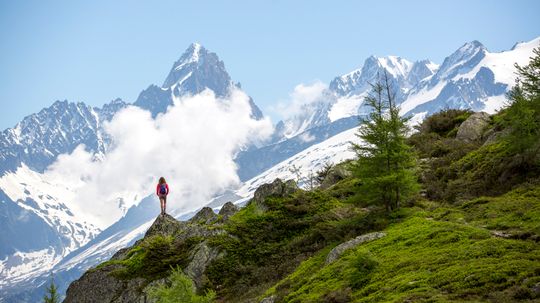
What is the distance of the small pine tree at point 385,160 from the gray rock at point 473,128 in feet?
71.8

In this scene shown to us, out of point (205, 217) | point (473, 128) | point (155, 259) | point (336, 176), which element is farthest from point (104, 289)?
point (473, 128)

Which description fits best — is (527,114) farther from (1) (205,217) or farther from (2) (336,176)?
(2) (336,176)

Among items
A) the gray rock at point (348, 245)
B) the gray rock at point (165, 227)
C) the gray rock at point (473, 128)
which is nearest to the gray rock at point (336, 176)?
the gray rock at point (473, 128)

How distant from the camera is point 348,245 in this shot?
24.5 m

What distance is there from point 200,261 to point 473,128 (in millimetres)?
31702

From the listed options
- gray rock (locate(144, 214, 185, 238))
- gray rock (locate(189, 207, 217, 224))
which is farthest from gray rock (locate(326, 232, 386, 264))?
gray rock (locate(144, 214, 185, 238))

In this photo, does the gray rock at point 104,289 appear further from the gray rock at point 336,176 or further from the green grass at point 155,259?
the gray rock at point 336,176

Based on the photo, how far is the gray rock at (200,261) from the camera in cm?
3023

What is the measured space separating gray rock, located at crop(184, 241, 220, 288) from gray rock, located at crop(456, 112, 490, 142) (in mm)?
28668

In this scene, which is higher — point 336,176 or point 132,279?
point 336,176

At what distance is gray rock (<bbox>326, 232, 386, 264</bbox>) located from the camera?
2397cm

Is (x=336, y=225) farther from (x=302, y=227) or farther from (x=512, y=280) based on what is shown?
(x=512, y=280)

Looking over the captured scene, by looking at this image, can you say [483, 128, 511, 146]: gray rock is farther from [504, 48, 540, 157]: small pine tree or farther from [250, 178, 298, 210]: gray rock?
[250, 178, 298, 210]: gray rock

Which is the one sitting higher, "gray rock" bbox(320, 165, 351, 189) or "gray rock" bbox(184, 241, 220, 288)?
"gray rock" bbox(320, 165, 351, 189)
